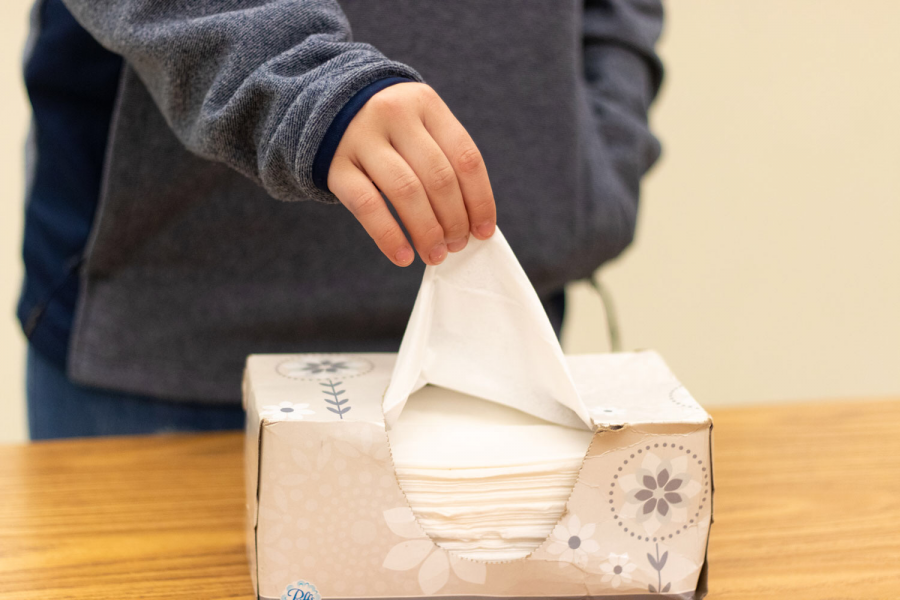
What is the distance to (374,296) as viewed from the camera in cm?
70

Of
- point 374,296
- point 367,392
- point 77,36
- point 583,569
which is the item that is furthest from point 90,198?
point 583,569

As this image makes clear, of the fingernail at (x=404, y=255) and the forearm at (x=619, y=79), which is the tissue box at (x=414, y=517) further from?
the forearm at (x=619, y=79)

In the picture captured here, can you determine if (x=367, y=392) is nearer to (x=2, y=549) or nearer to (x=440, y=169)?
(x=440, y=169)

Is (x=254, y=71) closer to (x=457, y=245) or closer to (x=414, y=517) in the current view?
(x=457, y=245)

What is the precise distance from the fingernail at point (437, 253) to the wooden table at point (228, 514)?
8.3 inches

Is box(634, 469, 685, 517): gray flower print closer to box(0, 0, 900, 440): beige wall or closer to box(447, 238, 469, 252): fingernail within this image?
A: box(447, 238, 469, 252): fingernail

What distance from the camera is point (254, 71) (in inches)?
15.4

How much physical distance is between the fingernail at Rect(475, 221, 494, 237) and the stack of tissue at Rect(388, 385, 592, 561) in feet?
0.34

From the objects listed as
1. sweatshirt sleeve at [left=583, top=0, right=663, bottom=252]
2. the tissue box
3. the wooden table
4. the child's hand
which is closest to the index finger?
the child's hand

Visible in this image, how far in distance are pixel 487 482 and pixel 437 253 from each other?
4.7 inches

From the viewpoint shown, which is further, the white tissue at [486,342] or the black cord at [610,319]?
the black cord at [610,319]

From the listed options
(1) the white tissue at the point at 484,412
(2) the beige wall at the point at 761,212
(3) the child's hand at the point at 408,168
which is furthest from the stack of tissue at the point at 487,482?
(2) the beige wall at the point at 761,212

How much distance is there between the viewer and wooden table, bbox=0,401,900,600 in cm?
42

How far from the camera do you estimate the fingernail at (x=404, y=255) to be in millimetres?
379
